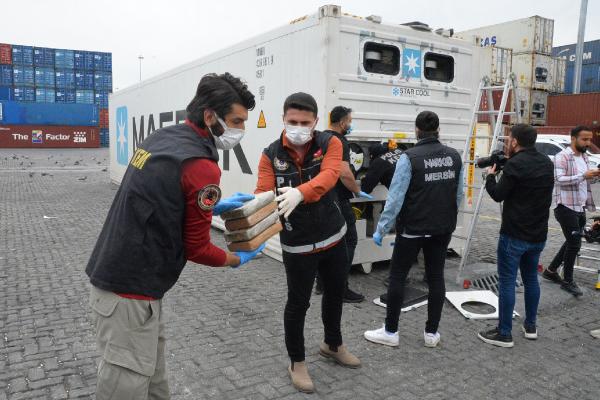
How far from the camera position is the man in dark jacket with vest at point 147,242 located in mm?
2012

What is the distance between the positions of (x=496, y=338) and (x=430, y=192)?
4.71ft

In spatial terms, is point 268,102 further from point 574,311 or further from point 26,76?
point 26,76

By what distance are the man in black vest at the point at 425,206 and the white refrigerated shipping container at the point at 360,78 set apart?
184 cm

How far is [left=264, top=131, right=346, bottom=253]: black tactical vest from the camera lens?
320 centimetres

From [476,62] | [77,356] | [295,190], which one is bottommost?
[77,356]

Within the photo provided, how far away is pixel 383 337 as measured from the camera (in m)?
4.10

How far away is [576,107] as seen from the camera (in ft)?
81.3

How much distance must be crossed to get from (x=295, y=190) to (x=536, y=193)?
2.15 meters

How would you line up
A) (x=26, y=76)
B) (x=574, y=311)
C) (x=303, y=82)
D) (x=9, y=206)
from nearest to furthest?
(x=574, y=311) → (x=303, y=82) → (x=9, y=206) → (x=26, y=76)

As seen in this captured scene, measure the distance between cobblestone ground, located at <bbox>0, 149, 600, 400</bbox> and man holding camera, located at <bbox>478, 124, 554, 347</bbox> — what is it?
498mm

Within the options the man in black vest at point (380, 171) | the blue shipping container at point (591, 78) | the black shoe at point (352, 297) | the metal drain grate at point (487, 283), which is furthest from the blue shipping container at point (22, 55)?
the metal drain grate at point (487, 283)

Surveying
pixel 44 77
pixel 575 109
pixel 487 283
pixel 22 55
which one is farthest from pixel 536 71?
pixel 22 55

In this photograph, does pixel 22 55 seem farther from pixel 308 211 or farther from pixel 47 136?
pixel 308 211

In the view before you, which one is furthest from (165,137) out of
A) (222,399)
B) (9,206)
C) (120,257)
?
(9,206)
